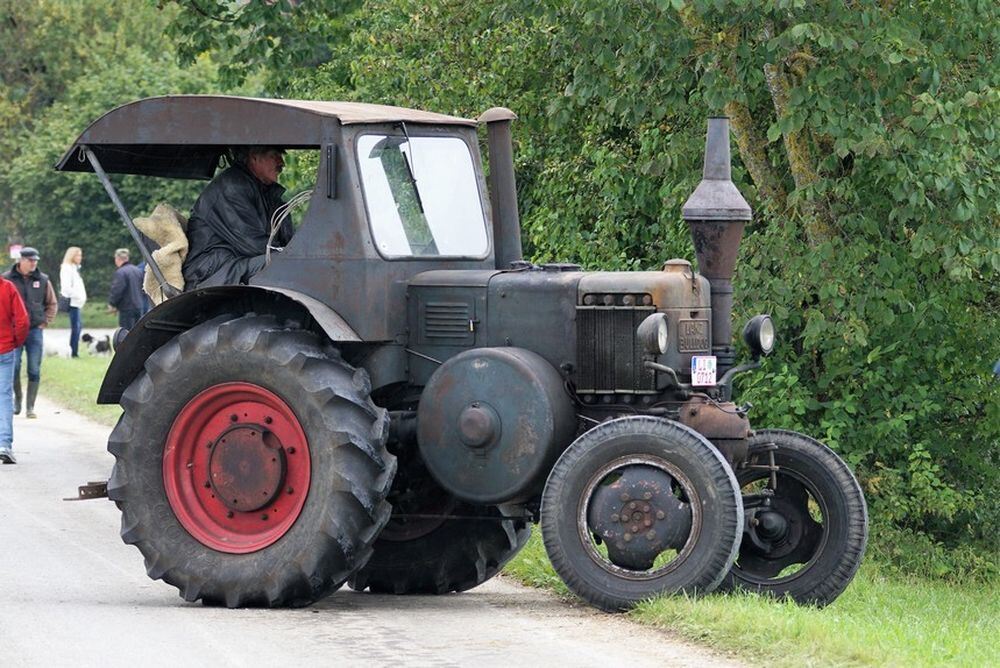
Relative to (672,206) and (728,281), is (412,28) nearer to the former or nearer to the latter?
(672,206)

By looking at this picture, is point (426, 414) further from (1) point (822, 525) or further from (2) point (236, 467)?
(1) point (822, 525)

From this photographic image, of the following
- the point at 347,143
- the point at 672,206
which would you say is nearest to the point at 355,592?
the point at 347,143

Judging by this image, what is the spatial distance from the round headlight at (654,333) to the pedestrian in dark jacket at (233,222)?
7.60ft

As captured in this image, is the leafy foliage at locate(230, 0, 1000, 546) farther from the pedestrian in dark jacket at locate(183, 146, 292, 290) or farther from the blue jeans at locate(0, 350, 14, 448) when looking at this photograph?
the blue jeans at locate(0, 350, 14, 448)

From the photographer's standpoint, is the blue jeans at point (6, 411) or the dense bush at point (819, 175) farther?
the blue jeans at point (6, 411)

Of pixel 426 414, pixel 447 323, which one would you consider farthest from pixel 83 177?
pixel 426 414

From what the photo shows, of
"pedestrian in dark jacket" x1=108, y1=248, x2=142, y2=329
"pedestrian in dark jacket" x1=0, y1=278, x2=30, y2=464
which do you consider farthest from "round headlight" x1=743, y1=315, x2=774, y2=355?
"pedestrian in dark jacket" x1=108, y1=248, x2=142, y2=329

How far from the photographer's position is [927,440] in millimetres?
15867

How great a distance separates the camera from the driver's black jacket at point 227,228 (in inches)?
422

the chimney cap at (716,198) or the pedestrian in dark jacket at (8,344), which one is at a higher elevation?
the chimney cap at (716,198)

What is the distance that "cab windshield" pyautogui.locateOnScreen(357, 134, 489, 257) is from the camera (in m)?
10.2

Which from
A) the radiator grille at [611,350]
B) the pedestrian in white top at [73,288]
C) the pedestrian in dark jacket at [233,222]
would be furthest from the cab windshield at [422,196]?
the pedestrian in white top at [73,288]

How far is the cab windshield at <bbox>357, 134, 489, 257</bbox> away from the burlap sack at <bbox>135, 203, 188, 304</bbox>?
122 cm

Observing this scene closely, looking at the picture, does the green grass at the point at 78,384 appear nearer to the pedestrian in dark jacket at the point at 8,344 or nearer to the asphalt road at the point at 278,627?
the pedestrian in dark jacket at the point at 8,344
